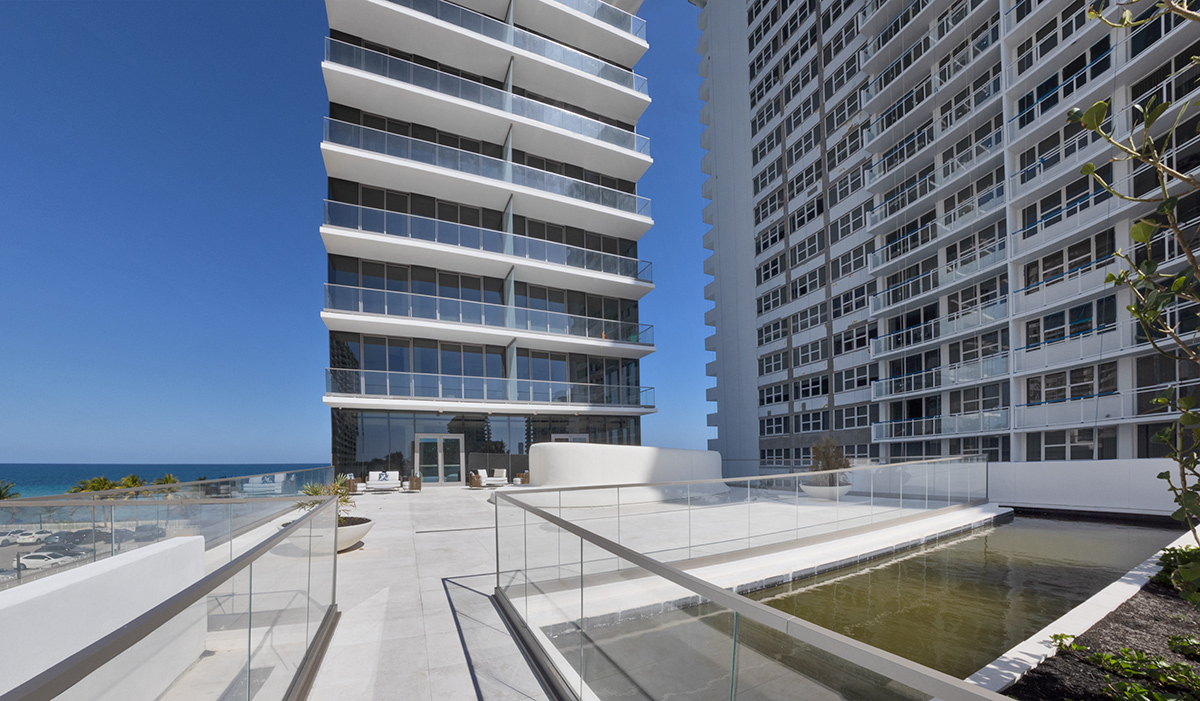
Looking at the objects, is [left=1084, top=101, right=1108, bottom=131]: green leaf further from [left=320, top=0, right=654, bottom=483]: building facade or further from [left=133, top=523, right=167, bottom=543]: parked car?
[left=320, top=0, right=654, bottom=483]: building facade

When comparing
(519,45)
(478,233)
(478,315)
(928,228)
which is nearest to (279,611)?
(478,315)

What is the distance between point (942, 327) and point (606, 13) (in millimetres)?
21685

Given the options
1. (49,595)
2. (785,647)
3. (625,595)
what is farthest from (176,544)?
(785,647)

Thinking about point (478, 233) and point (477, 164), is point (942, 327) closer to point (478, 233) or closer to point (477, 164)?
point (478, 233)

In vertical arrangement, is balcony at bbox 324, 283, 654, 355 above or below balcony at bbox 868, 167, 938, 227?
below

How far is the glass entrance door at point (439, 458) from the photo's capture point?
21.6m

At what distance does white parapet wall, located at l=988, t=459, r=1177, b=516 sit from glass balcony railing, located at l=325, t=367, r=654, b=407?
13.3m

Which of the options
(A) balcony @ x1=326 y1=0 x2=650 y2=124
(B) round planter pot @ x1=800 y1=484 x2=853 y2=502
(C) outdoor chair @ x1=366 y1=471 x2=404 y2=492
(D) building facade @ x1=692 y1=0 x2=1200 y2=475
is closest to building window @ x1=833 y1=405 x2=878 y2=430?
(D) building facade @ x1=692 y1=0 x2=1200 y2=475

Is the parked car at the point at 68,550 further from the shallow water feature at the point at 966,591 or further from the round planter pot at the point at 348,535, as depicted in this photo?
the shallow water feature at the point at 966,591

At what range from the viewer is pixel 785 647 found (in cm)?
199

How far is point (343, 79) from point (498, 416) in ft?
45.8

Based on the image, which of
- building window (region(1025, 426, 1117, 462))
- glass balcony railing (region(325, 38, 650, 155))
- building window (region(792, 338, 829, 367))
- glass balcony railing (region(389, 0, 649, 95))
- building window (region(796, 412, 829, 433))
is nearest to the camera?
building window (region(1025, 426, 1117, 462))

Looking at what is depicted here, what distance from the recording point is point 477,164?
73.5ft

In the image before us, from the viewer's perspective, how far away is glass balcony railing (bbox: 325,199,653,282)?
20.3 meters
